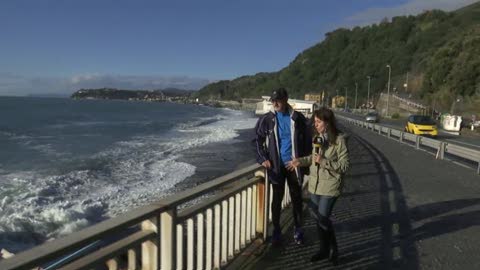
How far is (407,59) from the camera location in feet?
385

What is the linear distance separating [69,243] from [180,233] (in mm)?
1273

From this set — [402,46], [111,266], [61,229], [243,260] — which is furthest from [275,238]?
[402,46]

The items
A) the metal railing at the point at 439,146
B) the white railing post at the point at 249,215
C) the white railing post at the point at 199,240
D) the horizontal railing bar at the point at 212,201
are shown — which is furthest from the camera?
the metal railing at the point at 439,146

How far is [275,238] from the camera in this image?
18.6ft

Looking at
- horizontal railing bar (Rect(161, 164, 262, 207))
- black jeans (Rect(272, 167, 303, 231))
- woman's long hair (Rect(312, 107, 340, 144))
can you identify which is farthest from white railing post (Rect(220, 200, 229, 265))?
woman's long hair (Rect(312, 107, 340, 144))

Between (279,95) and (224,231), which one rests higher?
(279,95)

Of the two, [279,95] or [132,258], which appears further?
[279,95]

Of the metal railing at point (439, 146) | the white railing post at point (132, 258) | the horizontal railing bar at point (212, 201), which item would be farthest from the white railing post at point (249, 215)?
the metal railing at point (439, 146)

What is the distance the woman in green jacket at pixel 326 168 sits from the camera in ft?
16.3

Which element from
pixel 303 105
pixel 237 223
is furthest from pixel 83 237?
pixel 303 105

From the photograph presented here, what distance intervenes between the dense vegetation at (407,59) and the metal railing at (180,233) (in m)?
49.2

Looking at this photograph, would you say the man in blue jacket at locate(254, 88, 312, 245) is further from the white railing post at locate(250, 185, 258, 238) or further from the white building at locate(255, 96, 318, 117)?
the white building at locate(255, 96, 318, 117)

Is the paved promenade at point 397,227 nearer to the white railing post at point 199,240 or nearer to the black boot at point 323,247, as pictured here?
the black boot at point 323,247

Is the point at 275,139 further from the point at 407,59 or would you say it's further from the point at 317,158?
the point at 407,59
